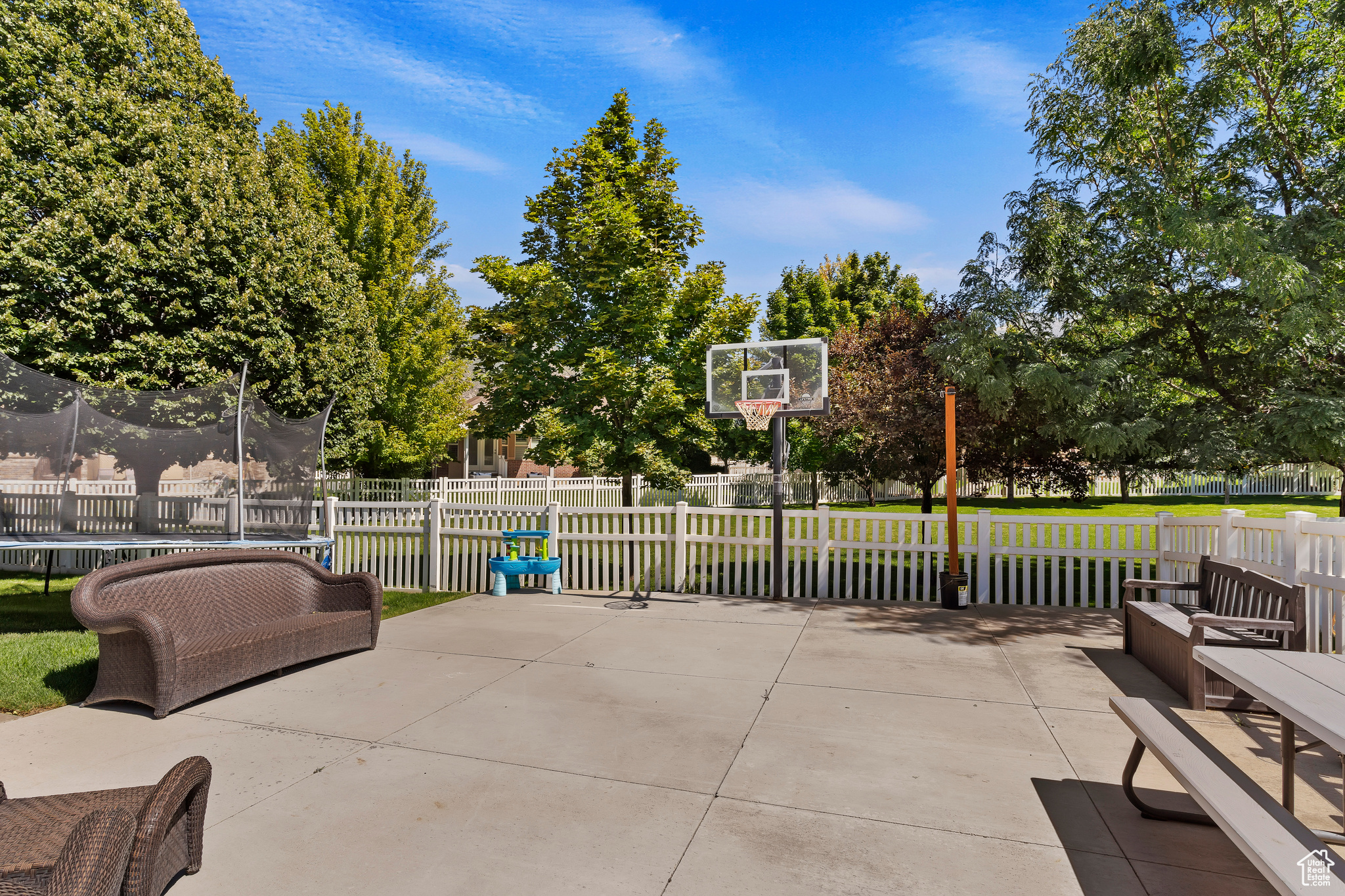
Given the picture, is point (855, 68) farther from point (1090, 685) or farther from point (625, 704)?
point (625, 704)

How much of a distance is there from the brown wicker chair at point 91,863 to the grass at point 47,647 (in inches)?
155

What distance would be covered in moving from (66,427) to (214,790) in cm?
740

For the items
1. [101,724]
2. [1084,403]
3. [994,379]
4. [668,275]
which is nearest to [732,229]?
[668,275]

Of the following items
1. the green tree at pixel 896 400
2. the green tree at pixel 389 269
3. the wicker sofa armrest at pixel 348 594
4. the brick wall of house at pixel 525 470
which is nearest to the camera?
the wicker sofa armrest at pixel 348 594

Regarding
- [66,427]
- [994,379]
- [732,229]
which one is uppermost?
[732,229]

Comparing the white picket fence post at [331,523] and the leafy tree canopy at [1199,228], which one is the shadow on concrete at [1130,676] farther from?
the white picket fence post at [331,523]

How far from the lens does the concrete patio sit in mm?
2861

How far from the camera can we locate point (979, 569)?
8867mm

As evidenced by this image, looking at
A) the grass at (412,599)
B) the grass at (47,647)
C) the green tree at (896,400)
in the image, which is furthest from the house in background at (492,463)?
the grass at (47,647)

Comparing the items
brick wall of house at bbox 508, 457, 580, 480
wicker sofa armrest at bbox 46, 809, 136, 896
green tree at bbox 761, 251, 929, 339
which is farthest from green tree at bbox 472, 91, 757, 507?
brick wall of house at bbox 508, 457, 580, 480

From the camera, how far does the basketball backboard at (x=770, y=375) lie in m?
9.59

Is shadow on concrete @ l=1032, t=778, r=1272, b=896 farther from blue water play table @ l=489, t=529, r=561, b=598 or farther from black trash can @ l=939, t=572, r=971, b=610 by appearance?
blue water play table @ l=489, t=529, r=561, b=598

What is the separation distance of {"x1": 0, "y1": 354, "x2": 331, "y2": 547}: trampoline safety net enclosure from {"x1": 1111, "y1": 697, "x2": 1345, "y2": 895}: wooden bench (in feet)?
30.5

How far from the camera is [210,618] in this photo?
5.33m
